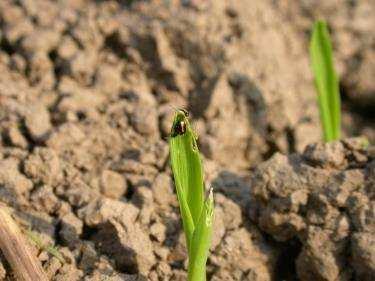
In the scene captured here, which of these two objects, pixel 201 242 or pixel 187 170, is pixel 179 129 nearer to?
pixel 187 170

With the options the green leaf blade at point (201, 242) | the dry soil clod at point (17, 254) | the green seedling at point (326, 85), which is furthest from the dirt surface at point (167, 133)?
the green seedling at point (326, 85)

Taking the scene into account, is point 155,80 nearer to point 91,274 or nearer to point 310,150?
point 310,150

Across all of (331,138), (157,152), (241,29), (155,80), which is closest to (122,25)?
(155,80)

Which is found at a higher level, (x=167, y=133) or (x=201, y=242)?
(x=167, y=133)

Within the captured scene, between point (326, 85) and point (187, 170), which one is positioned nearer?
point (187, 170)

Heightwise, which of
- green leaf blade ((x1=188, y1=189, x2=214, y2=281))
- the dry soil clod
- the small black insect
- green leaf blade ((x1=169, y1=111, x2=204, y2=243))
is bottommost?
the dry soil clod

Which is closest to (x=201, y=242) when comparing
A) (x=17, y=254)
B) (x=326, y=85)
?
(x=17, y=254)

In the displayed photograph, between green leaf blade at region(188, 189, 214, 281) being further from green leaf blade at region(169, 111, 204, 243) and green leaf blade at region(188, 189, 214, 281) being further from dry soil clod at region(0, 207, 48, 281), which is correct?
dry soil clod at region(0, 207, 48, 281)

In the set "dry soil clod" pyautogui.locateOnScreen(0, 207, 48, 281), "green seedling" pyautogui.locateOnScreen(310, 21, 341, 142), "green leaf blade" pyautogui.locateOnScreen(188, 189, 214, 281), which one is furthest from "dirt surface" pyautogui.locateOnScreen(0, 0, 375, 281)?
"green seedling" pyautogui.locateOnScreen(310, 21, 341, 142)
